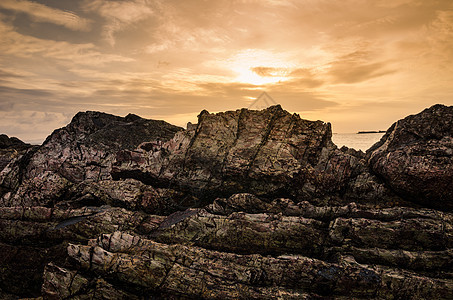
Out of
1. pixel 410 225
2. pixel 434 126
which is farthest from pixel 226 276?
pixel 434 126

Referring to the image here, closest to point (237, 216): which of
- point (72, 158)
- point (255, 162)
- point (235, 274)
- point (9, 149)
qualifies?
point (235, 274)

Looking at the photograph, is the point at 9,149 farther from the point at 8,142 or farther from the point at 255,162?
the point at 255,162

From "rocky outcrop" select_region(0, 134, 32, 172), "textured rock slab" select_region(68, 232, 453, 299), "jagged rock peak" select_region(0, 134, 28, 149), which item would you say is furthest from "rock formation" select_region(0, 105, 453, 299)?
"jagged rock peak" select_region(0, 134, 28, 149)

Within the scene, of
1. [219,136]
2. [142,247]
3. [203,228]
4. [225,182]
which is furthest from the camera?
[219,136]

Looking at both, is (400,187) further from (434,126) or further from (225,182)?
(225,182)

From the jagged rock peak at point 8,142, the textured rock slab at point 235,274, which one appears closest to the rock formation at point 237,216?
the textured rock slab at point 235,274

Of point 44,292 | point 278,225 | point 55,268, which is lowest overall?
point 44,292

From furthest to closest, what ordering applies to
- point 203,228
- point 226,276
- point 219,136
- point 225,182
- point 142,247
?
point 219,136
point 225,182
point 203,228
point 142,247
point 226,276

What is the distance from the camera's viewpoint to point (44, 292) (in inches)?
768

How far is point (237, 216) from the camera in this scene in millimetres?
23516

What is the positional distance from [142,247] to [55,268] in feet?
24.4

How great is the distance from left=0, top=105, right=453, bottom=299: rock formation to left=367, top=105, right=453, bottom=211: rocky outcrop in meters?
0.12

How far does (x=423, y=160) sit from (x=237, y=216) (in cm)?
1967

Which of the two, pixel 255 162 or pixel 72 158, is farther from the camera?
pixel 72 158
